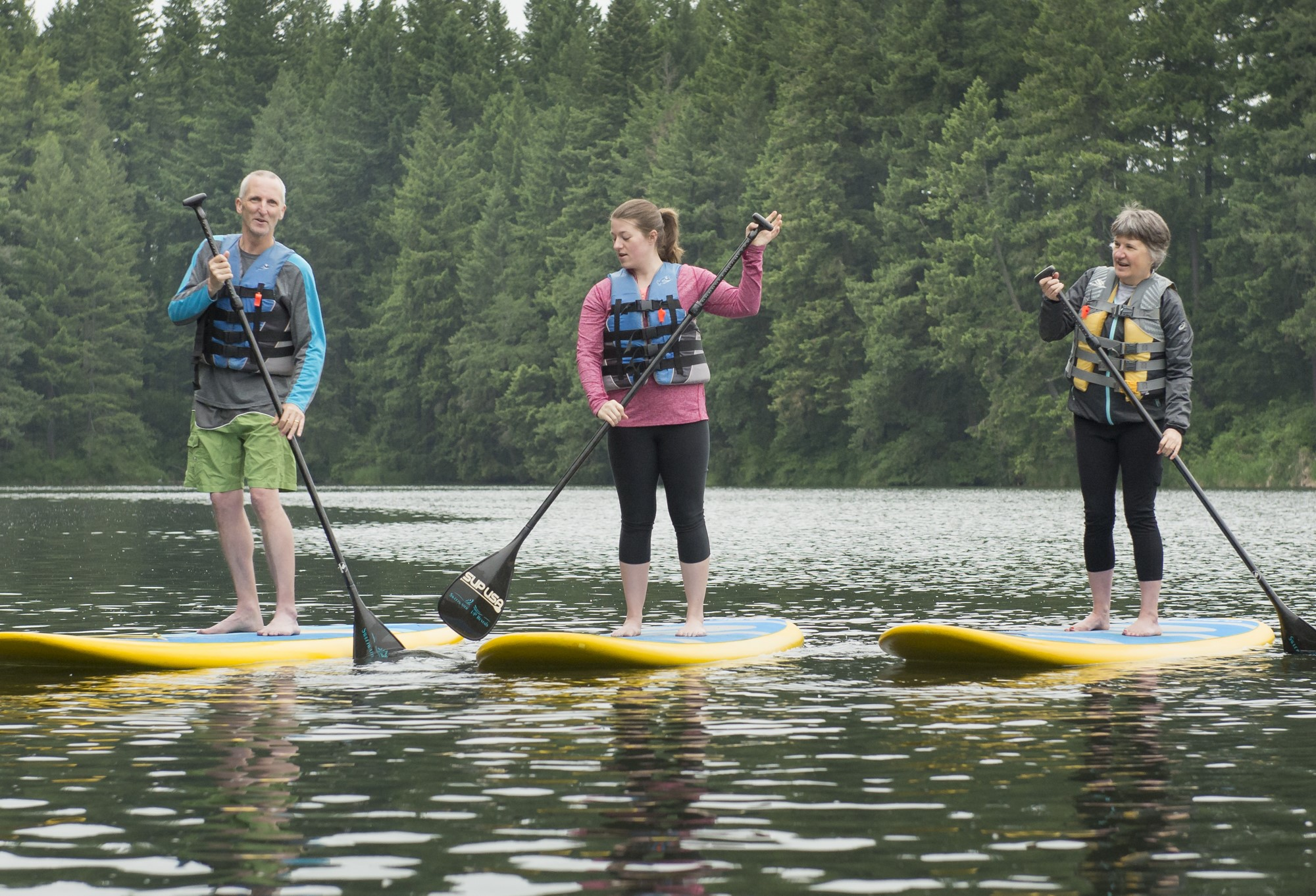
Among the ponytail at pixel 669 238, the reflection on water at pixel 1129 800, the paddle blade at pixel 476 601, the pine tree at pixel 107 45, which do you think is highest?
the pine tree at pixel 107 45

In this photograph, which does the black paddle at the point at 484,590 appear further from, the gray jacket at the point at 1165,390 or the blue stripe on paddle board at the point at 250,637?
the gray jacket at the point at 1165,390

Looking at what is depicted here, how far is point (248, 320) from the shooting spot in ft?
27.7

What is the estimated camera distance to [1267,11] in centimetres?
4719

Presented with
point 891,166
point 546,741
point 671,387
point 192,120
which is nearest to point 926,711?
point 546,741

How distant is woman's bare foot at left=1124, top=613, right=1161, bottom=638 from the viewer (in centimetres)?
859

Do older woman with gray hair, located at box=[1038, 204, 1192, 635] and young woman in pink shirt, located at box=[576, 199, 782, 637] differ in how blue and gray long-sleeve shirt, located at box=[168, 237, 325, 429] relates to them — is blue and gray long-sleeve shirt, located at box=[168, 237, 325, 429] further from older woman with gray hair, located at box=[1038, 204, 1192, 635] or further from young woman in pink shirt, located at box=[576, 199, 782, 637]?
older woman with gray hair, located at box=[1038, 204, 1192, 635]

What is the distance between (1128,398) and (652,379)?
2137 millimetres

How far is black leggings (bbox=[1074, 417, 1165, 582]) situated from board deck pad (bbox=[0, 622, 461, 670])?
3.16 meters

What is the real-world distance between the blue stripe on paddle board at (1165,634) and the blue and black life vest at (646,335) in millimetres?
1800

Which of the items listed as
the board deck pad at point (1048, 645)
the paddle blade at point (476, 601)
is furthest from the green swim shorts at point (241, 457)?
the board deck pad at point (1048, 645)

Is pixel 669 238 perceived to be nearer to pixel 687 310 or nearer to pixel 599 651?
pixel 687 310

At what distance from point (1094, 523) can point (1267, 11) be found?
42032 millimetres

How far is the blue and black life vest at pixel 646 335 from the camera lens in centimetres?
834

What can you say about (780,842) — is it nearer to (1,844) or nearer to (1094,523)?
(1,844)
